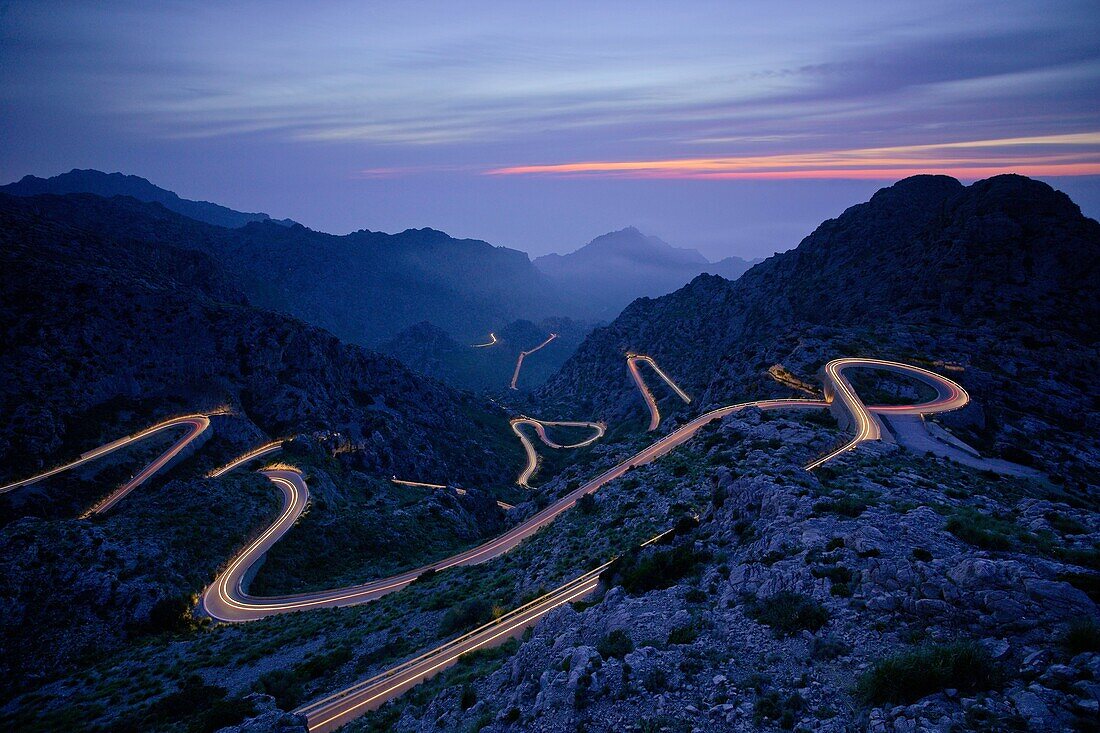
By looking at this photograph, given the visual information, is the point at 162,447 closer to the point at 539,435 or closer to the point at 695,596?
the point at 695,596

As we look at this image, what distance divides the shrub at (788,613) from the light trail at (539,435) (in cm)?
9534

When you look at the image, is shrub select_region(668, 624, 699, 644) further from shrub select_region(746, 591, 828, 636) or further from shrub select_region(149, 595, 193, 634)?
shrub select_region(149, 595, 193, 634)

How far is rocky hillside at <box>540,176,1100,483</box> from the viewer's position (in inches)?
2416

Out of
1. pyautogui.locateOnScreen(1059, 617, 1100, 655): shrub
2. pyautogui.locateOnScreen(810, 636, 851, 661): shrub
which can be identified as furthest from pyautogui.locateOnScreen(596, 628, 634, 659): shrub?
pyautogui.locateOnScreen(1059, 617, 1100, 655): shrub

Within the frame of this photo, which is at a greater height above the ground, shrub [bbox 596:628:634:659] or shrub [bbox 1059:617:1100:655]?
shrub [bbox 1059:617:1100:655]

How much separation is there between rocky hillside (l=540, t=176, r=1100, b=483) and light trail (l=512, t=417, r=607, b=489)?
29.2 feet

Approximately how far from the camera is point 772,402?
66.0 m

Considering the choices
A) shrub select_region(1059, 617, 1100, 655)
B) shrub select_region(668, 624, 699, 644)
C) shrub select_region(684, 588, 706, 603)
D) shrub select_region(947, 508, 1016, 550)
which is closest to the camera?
shrub select_region(1059, 617, 1100, 655)

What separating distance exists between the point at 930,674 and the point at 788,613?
4.82 m

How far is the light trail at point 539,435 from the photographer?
12061 cm

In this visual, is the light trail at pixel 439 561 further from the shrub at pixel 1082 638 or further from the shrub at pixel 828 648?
the shrub at pixel 1082 638

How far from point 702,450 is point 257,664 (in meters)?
36.5

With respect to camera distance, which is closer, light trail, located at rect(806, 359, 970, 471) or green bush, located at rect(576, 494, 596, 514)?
green bush, located at rect(576, 494, 596, 514)

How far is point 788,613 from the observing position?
16078mm
